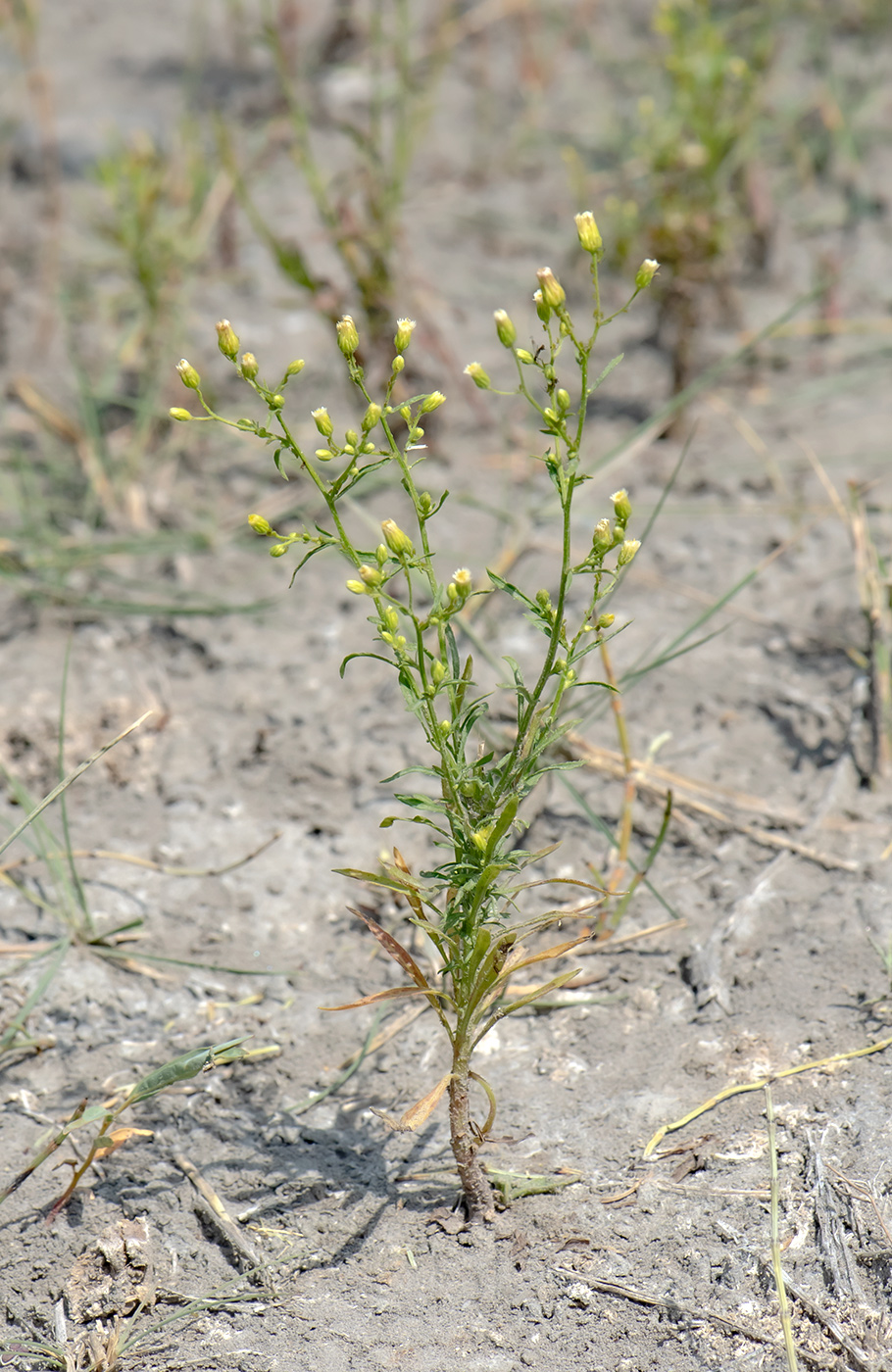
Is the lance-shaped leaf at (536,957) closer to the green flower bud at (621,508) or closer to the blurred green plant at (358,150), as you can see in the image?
the green flower bud at (621,508)

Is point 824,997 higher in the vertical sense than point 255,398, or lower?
lower

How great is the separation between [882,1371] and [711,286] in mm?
2796

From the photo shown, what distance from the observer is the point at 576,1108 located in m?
1.64

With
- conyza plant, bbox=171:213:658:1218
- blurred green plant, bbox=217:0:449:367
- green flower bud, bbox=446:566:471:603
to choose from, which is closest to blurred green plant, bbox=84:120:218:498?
blurred green plant, bbox=217:0:449:367

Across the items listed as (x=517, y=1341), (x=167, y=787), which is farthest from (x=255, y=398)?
(x=517, y=1341)

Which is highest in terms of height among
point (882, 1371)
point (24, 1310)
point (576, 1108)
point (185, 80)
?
point (185, 80)

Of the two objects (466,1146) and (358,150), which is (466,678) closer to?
(466,1146)

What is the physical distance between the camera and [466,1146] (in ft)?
4.75

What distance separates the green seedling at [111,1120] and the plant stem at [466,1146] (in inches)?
10.7

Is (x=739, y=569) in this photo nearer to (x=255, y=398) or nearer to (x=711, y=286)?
(x=711, y=286)

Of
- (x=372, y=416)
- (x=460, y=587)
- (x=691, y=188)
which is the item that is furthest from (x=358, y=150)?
(x=460, y=587)

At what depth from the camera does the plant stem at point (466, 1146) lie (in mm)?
1433

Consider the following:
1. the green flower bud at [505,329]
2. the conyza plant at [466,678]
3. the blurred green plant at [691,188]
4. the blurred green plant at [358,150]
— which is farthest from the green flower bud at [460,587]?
the blurred green plant at [691,188]

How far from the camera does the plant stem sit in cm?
143
